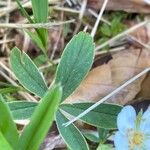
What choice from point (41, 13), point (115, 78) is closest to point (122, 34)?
point (115, 78)

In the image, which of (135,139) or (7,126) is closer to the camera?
(7,126)

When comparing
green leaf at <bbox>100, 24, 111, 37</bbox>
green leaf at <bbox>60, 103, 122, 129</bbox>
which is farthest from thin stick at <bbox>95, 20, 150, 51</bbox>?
green leaf at <bbox>60, 103, 122, 129</bbox>

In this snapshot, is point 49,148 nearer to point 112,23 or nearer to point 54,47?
point 54,47

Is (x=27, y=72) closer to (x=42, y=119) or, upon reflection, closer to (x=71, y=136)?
(x=71, y=136)

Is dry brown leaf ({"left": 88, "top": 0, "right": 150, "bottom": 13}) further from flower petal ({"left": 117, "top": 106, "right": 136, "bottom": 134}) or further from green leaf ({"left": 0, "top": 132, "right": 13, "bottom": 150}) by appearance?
green leaf ({"left": 0, "top": 132, "right": 13, "bottom": 150})

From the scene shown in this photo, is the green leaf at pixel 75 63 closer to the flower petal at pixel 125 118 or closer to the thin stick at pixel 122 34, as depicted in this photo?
the flower petal at pixel 125 118
